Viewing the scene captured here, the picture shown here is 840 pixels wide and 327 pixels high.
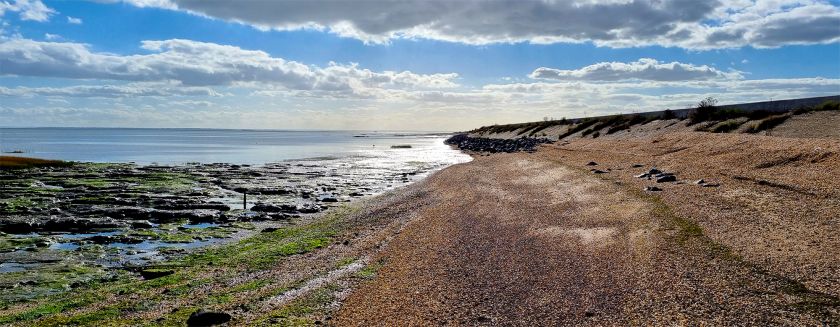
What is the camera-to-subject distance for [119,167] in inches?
2004

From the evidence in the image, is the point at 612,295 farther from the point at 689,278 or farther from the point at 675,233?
the point at 675,233

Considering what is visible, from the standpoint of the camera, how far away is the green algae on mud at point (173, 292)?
10625 millimetres

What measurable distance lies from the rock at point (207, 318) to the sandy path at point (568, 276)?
6.61 ft

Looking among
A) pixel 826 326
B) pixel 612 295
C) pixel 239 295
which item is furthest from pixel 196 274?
pixel 826 326

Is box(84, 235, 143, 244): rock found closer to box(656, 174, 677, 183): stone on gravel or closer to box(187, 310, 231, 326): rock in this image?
box(187, 310, 231, 326): rock

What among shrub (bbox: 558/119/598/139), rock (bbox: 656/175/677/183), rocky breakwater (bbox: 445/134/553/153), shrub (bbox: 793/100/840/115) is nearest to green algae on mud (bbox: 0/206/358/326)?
rock (bbox: 656/175/677/183)

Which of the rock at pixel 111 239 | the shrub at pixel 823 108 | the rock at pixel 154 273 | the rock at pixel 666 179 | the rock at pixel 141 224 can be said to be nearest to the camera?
the rock at pixel 154 273

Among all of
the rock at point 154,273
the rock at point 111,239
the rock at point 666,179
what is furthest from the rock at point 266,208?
the rock at point 666,179

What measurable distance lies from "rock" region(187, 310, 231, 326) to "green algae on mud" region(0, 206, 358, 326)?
0.48 meters

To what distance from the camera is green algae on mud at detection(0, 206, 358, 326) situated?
10.6 m

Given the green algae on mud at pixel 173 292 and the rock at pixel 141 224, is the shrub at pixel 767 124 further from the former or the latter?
the rock at pixel 141 224

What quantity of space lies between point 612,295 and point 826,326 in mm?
3028

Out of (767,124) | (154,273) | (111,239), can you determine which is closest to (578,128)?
(767,124)

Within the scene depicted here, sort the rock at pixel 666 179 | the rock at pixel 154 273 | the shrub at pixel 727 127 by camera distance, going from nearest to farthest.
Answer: the rock at pixel 154 273, the rock at pixel 666 179, the shrub at pixel 727 127
